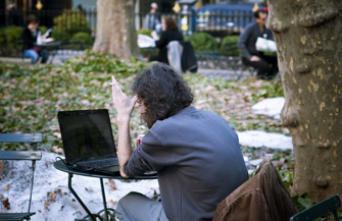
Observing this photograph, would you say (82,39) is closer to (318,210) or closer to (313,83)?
(313,83)

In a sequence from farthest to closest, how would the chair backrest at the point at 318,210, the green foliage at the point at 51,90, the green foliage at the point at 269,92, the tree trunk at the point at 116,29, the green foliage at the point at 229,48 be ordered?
the green foliage at the point at 229,48
the tree trunk at the point at 116,29
the green foliage at the point at 269,92
the green foliage at the point at 51,90
the chair backrest at the point at 318,210

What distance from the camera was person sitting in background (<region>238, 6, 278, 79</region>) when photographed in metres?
15.8

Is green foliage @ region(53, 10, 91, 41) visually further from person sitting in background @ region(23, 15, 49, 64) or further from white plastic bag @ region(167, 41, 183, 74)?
white plastic bag @ region(167, 41, 183, 74)

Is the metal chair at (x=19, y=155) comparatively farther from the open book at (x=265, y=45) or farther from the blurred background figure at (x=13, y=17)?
the blurred background figure at (x=13, y=17)

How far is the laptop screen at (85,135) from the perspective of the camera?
5.06 m

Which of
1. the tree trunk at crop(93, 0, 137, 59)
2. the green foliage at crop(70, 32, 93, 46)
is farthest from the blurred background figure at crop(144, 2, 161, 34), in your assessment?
the tree trunk at crop(93, 0, 137, 59)

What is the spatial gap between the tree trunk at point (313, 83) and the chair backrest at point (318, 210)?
1417 millimetres

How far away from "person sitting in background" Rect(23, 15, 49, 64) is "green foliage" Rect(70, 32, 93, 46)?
6.73ft

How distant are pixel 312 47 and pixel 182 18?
19537mm

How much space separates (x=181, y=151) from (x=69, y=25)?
69.5 ft

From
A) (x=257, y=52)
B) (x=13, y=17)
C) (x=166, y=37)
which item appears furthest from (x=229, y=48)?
(x=13, y=17)

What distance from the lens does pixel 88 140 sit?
5.21 meters

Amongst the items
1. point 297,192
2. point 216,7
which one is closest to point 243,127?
point 297,192

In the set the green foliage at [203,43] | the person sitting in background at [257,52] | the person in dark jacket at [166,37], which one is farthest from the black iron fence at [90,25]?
the person sitting in background at [257,52]
